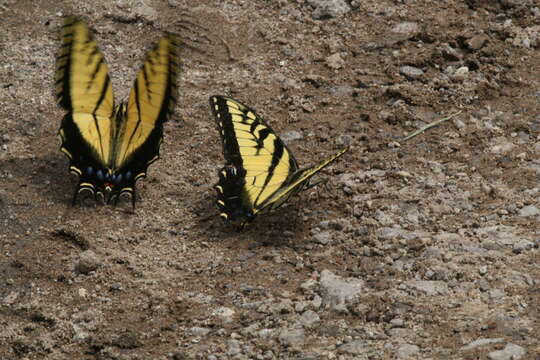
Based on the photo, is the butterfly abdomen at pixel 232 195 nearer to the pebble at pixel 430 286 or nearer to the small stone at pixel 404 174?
the small stone at pixel 404 174

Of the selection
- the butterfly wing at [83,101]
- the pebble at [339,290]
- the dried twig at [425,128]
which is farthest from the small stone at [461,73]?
the butterfly wing at [83,101]

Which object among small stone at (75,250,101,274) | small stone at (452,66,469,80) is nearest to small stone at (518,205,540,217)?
small stone at (452,66,469,80)

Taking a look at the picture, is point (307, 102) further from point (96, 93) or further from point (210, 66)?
point (96, 93)

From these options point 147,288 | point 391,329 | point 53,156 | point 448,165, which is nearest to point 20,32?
point 53,156

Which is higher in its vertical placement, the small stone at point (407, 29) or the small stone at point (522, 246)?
the small stone at point (407, 29)

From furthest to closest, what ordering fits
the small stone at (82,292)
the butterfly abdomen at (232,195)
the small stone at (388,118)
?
the small stone at (388,118) < the butterfly abdomen at (232,195) < the small stone at (82,292)

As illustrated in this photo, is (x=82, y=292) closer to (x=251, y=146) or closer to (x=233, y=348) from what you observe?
(x=233, y=348)
